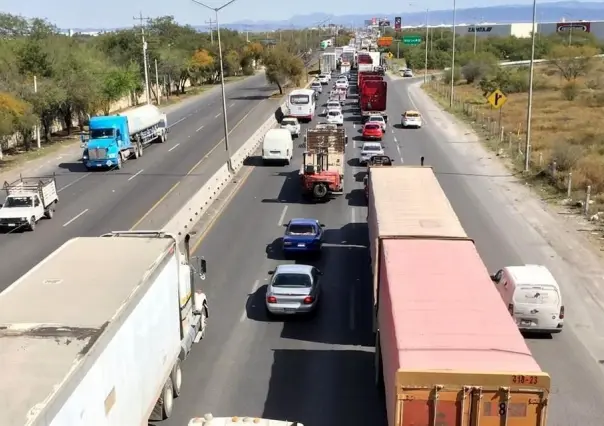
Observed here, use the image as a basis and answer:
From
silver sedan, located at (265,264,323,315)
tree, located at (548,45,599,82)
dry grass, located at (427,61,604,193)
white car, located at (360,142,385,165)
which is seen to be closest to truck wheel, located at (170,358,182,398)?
silver sedan, located at (265,264,323,315)

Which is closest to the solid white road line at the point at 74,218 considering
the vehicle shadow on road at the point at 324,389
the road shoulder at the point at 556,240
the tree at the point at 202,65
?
the vehicle shadow on road at the point at 324,389

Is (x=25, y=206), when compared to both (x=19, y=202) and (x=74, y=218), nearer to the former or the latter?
(x=19, y=202)

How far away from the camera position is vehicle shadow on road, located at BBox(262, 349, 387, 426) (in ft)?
47.6

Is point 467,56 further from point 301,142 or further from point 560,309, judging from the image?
point 560,309

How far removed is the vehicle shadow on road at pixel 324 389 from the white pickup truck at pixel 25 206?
16.2 meters

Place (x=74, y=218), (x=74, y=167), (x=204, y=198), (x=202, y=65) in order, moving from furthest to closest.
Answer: (x=202, y=65) < (x=74, y=167) < (x=204, y=198) < (x=74, y=218)

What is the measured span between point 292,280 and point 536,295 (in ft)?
21.7

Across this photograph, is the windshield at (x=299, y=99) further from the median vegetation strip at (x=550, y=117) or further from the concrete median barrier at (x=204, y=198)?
the median vegetation strip at (x=550, y=117)

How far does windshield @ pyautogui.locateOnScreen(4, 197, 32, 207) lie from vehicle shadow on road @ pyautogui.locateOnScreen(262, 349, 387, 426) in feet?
55.8

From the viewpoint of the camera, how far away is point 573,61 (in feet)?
327

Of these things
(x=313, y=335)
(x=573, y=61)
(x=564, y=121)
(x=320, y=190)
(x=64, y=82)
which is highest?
(x=64, y=82)

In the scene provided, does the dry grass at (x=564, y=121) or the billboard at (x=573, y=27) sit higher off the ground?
the billboard at (x=573, y=27)

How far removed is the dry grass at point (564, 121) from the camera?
37438 mm

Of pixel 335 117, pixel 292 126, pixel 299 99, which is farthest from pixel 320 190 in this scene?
pixel 299 99
